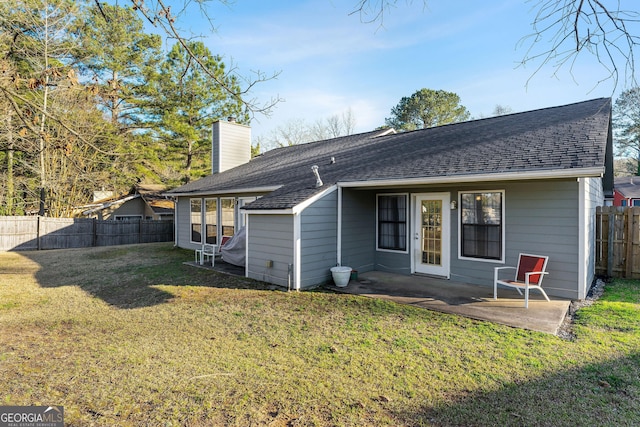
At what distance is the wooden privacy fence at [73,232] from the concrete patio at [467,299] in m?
13.5

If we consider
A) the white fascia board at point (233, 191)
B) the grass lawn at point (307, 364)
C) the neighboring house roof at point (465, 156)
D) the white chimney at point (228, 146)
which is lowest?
the grass lawn at point (307, 364)

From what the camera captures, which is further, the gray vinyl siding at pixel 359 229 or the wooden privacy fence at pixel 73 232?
the wooden privacy fence at pixel 73 232

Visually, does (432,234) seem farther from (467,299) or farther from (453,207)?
(467,299)

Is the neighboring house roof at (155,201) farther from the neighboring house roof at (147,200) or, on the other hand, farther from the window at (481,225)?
the window at (481,225)

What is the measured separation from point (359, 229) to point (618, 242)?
233 inches

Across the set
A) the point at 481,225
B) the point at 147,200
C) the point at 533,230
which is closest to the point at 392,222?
the point at 481,225

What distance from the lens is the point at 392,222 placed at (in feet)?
27.9

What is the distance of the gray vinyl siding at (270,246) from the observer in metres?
7.14

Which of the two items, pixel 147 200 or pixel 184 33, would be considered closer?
pixel 184 33

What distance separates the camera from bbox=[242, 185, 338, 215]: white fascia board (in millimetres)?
6912

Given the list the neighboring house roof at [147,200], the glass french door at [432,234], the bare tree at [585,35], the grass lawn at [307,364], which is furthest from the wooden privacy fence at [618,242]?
the neighboring house roof at [147,200]

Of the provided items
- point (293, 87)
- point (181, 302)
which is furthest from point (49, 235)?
point (293, 87)

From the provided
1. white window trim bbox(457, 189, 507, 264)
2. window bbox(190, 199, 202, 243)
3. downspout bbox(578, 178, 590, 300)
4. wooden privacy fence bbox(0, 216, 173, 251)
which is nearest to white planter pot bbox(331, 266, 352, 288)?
white window trim bbox(457, 189, 507, 264)

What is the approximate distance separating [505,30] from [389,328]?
3.74 metres
